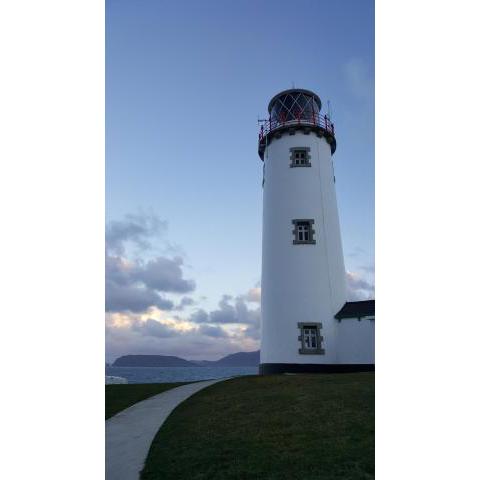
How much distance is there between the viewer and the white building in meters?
20.1

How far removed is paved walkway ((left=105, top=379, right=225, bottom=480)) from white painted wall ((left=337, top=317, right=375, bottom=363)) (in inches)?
394

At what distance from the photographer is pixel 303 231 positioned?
21.8 metres

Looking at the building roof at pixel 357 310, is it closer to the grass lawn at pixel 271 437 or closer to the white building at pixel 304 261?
the white building at pixel 304 261

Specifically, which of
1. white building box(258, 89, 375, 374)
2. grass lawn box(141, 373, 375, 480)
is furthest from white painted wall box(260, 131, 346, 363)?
grass lawn box(141, 373, 375, 480)

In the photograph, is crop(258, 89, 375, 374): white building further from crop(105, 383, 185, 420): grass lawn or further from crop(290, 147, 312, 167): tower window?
crop(105, 383, 185, 420): grass lawn

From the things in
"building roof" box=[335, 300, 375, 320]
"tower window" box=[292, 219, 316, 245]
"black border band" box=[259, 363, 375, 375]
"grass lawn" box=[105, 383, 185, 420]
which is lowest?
"black border band" box=[259, 363, 375, 375]

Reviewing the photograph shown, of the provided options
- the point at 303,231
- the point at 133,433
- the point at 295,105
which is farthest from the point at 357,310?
the point at 133,433

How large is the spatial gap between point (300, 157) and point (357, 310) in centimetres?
950
